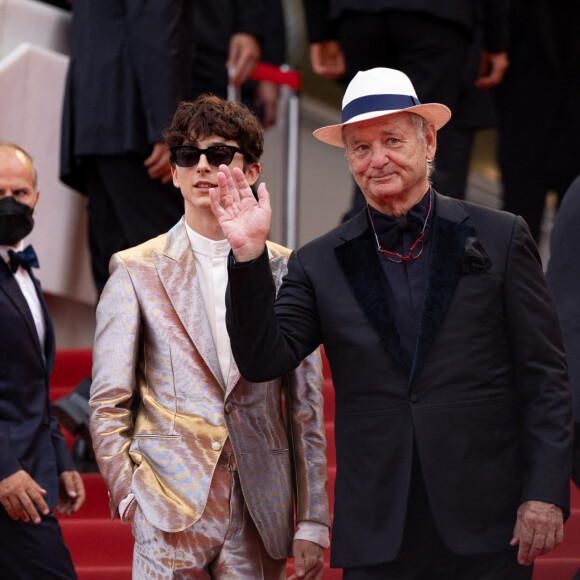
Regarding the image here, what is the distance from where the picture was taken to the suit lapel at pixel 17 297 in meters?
3.61

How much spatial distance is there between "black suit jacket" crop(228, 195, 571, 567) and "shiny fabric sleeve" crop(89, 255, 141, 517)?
0.42 metres

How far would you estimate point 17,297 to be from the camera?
363cm

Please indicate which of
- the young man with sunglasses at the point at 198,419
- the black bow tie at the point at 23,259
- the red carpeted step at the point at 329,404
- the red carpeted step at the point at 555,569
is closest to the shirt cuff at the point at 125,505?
the young man with sunglasses at the point at 198,419

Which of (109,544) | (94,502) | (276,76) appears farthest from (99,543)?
(276,76)

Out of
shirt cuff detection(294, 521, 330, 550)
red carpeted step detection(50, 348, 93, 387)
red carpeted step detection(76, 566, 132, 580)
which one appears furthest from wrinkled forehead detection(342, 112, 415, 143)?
red carpeted step detection(50, 348, 93, 387)

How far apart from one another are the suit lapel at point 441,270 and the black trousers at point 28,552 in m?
1.27

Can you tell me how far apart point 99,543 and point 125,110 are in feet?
5.56

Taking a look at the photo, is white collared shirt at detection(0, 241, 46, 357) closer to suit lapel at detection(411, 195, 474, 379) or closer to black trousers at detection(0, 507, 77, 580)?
black trousers at detection(0, 507, 77, 580)

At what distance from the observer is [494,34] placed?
5.55 meters

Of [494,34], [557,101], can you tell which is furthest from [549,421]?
[557,101]

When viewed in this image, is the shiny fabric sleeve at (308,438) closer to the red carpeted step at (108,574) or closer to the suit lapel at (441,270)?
the suit lapel at (441,270)

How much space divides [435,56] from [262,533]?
8.51 feet

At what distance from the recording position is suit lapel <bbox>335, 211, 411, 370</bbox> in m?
2.85

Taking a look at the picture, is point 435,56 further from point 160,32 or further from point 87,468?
point 87,468
